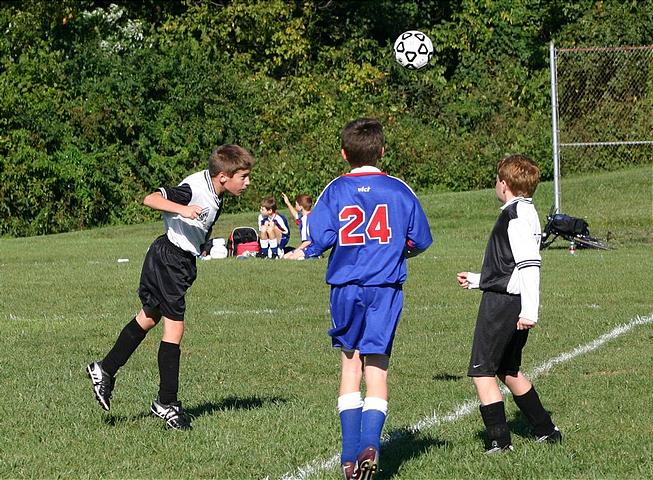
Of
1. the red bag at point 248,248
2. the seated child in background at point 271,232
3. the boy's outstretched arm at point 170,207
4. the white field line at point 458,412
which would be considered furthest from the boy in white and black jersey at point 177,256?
the red bag at point 248,248

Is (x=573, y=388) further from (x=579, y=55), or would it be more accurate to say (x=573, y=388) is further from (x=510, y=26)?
(x=510, y=26)

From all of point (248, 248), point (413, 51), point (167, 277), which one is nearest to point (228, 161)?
point (167, 277)

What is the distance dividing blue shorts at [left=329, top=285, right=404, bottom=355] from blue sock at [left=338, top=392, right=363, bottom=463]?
0.76ft

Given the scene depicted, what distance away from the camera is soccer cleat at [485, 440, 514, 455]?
6.15 m

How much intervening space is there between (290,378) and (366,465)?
11.1 ft

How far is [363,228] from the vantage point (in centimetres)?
561

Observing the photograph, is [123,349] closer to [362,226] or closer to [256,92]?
[362,226]

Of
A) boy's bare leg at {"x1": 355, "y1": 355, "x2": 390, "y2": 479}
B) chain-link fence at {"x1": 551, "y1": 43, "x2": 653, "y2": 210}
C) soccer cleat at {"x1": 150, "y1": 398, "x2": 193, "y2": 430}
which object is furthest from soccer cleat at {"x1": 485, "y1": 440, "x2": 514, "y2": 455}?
chain-link fence at {"x1": 551, "y1": 43, "x2": 653, "y2": 210}

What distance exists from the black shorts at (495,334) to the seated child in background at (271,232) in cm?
1315

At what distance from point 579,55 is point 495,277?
2211cm

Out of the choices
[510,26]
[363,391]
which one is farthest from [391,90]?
[363,391]

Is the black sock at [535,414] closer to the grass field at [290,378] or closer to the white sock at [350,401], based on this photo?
the grass field at [290,378]

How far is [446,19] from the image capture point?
117ft

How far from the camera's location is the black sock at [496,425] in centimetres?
617
